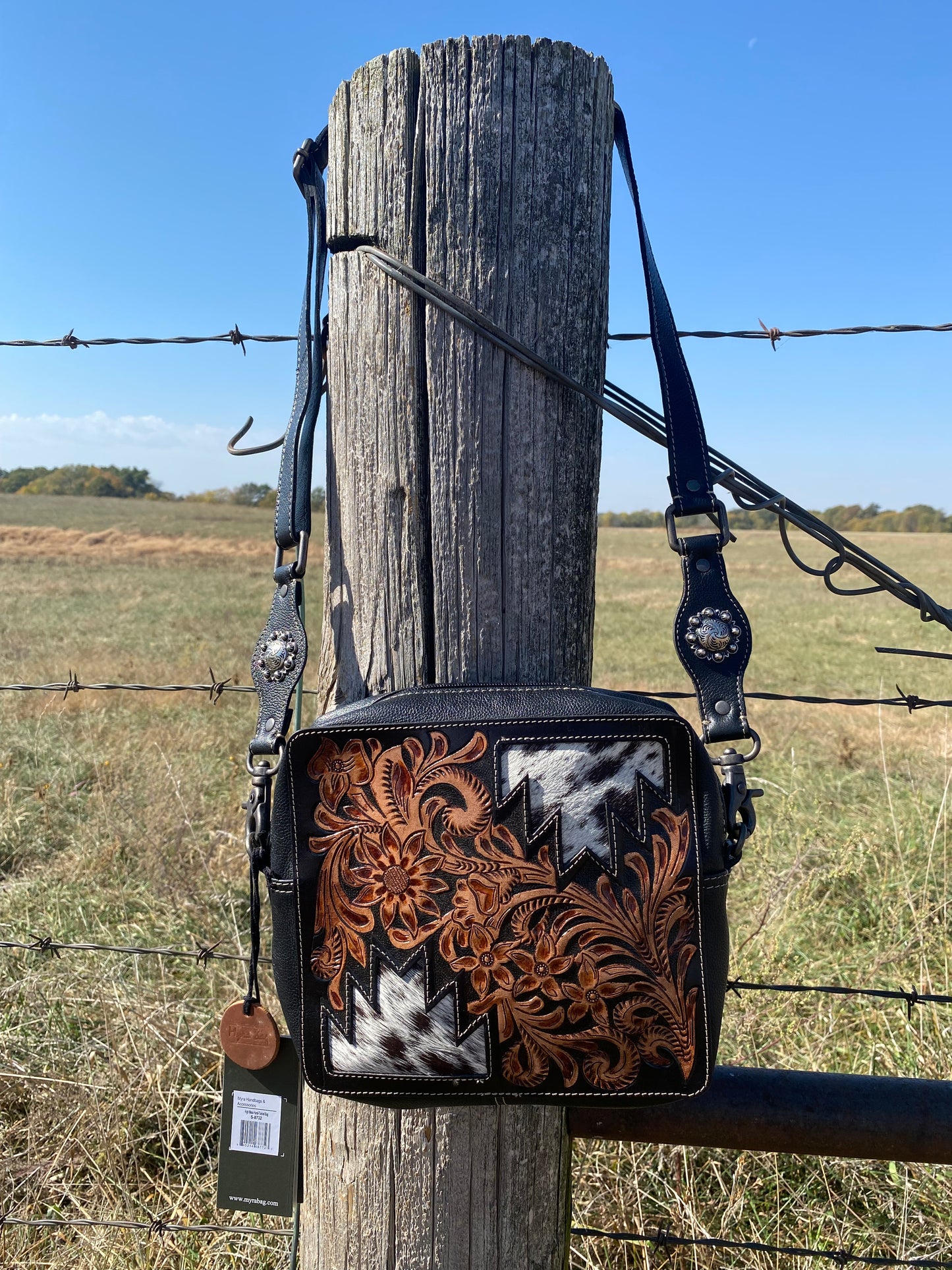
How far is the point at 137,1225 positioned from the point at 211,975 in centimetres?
109

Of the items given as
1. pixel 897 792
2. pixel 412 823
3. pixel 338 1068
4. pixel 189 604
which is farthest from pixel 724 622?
pixel 189 604

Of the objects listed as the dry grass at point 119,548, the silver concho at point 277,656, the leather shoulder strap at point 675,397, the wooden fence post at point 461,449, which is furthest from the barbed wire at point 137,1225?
the dry grass at point 119,548

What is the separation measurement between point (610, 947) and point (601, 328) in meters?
0.85

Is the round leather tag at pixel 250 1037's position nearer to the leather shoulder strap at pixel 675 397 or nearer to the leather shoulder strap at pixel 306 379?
the leather shoulder strap at pixel 306 379

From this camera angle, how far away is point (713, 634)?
1.09 m

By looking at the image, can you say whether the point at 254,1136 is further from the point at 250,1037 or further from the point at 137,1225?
the point at 137,1225

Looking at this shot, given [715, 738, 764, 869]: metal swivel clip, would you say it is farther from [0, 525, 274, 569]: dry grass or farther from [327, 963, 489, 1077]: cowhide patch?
[0, 525, 274, 569]: dry grass

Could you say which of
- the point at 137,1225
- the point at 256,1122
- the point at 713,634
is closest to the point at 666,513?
the point at 713,634

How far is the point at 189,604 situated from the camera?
66.1 feet

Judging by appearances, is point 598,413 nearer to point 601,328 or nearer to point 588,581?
point 601,328

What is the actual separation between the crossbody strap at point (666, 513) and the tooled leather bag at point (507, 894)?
2.3 inches

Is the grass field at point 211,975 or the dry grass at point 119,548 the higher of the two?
the dry grass at point 119,548

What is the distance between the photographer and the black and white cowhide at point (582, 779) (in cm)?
98

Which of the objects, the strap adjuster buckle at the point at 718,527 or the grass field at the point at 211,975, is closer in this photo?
the strap adjuster buckle at the point at 718,527
